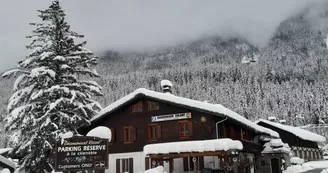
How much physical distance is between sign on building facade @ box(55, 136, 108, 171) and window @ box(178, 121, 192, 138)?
960 cm

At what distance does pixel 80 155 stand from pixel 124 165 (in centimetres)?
1094

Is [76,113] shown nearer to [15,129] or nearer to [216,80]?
[15,129]

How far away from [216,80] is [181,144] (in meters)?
120

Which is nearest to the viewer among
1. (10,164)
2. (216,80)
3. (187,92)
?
(10,164)

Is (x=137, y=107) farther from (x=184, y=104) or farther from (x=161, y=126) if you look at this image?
(x=184, y=104)

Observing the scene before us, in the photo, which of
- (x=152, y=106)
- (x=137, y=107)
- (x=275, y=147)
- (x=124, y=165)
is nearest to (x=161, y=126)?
(x=152, y=106)

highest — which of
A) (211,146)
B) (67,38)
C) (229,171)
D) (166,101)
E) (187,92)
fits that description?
(187,92)

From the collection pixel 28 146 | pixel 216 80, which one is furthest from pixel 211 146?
pixel 216 80

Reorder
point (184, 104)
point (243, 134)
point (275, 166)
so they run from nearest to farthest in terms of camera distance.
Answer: point (184, 104), point (243, 134), point (275, 166)

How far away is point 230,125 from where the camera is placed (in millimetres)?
29844

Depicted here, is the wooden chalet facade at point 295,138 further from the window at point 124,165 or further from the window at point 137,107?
the window at point 124,165

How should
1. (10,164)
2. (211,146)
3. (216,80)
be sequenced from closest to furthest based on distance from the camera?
1. (211,146)
2. (10,164)
3. (216,80)

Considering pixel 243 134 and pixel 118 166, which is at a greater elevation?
pixel 243 134

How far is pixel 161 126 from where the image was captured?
29281 mm
